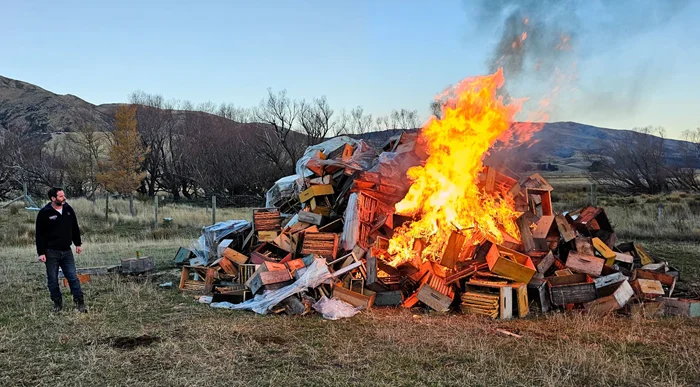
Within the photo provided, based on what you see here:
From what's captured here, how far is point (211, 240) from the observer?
10.7 meters

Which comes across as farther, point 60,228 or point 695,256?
point 695,256

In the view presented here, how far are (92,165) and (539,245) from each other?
34.3 m

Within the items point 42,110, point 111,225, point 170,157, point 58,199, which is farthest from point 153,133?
point 42,110

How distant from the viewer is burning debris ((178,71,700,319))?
7.42 meters

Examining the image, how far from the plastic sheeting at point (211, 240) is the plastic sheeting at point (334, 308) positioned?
3.97m

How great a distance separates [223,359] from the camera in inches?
207

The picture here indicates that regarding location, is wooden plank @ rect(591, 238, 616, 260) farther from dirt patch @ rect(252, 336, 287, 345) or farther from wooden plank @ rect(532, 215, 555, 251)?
dirt patch @ rect(252, 336, 287, 345)

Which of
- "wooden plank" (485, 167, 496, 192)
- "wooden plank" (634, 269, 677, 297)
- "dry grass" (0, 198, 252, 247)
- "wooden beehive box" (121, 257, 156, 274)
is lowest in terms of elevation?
"dry grass" (0, 198, 252, 247)

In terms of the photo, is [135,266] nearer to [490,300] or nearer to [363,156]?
[363,156]

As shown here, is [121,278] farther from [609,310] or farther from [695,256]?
[695,256]

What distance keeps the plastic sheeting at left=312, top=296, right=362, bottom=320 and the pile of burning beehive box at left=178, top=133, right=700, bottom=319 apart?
0.18 metres

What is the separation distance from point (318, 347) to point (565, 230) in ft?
18.2

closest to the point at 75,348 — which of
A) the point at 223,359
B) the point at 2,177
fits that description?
the point at 223,359

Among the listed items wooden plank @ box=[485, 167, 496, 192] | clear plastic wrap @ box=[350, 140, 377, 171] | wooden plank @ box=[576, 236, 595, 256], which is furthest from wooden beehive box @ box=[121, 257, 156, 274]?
wooden plank @ box=[576, 236, 595, 256]
